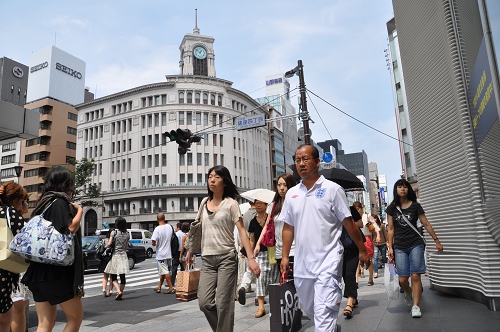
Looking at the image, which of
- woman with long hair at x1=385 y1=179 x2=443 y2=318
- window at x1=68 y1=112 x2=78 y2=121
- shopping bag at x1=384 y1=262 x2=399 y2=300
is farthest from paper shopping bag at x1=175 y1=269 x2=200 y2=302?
window at x1=68 y1=112 x2=78 y2=121

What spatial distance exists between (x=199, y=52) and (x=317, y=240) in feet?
251

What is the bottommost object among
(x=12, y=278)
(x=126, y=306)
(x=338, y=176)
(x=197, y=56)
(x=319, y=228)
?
(x=126, y=306)

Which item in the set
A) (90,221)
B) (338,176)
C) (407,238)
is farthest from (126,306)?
(90,221)

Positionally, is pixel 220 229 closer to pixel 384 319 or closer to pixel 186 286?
pixel 384 319

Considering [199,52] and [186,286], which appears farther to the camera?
[199,52]

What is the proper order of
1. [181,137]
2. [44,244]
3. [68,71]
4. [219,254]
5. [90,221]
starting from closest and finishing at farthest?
[44,244] → [219,254] → [181,137] → [90,221] → [68,71]

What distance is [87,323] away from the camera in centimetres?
611

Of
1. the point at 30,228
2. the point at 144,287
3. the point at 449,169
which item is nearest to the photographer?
the point at 30,228

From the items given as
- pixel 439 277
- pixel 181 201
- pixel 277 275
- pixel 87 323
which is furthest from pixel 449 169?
pixel 181 201

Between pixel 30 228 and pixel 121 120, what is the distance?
193 feet

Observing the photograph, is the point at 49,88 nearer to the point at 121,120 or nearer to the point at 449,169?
the point at 121,120

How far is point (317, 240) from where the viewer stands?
10.6 ft

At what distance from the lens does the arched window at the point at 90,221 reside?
58031 millimetres

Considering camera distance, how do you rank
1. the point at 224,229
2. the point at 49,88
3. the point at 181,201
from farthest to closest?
1. the point at 49,88
2. the point at 181,201
3. the point at 224,229
